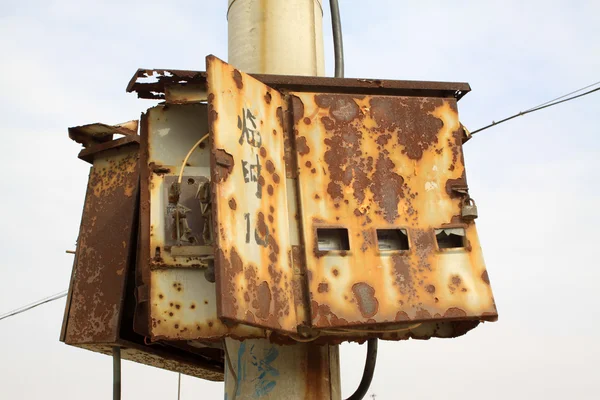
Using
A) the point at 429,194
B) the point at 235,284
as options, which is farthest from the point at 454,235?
the point at 235,284

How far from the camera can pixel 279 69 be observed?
4969mm

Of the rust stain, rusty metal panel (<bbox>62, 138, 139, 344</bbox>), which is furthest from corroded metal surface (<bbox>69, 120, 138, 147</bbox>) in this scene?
the rust stain

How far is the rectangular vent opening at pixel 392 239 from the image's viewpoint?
3.98 metres

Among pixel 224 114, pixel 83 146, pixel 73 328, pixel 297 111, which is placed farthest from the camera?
pixel 83 146

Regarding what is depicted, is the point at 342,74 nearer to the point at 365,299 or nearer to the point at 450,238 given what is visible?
the point at 450,238

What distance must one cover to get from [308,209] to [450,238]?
778mm

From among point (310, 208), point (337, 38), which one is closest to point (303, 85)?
point (310, 208)

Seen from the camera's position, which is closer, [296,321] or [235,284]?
[235,284]

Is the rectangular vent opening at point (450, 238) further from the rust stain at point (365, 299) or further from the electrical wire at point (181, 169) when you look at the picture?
the electrical wire at point (181, 169)

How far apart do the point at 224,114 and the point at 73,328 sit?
1.93 m

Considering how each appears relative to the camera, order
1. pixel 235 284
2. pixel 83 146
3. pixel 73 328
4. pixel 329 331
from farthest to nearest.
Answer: pixel 83 146 → pixel 73 328 → pixel 329 331 → pixel 235 284

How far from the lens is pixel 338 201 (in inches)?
156

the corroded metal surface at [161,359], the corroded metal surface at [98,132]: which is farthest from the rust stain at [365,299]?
the corroded metal surface at [98,132]

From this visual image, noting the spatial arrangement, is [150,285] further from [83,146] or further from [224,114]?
[83,146]
